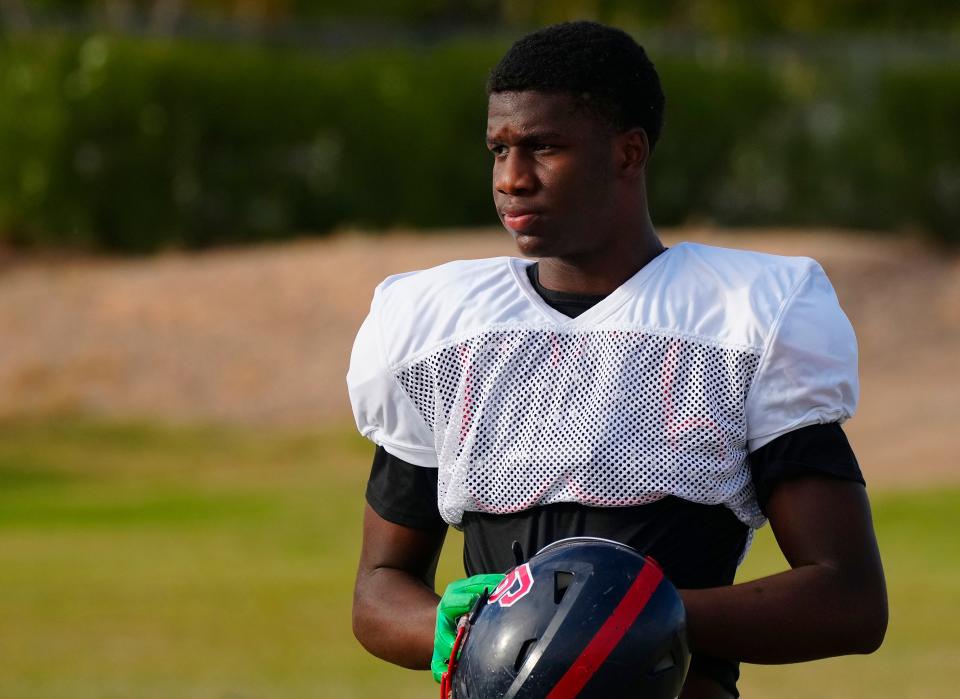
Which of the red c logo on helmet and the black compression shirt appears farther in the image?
the black compression shirt

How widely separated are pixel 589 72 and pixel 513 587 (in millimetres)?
914

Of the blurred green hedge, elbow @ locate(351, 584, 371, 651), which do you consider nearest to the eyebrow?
elbow @ locate(351, 584, 371, 651)

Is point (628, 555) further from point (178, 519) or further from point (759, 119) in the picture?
point (759, 119)

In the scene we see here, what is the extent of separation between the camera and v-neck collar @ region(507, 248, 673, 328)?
10.1 feet

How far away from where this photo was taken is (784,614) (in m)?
2.85

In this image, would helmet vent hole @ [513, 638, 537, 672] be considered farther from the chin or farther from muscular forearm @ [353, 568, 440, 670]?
the chin

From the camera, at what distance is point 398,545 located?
3.26m

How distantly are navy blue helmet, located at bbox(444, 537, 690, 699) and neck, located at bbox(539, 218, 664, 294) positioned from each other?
0.59 m

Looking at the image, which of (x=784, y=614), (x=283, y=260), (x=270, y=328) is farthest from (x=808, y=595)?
(x=283, y=260)

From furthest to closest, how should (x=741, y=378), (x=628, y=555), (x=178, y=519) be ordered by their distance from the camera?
1. (x=178, y=519)
2. (x=741, y=378)
3. (x=628, y=555)

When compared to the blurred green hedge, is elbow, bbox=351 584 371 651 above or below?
above

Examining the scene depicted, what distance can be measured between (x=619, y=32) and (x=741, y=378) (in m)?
0.70

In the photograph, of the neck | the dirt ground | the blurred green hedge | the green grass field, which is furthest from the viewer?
the blurred green hedge

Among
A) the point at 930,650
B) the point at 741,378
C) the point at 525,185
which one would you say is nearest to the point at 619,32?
the point at 525,185
